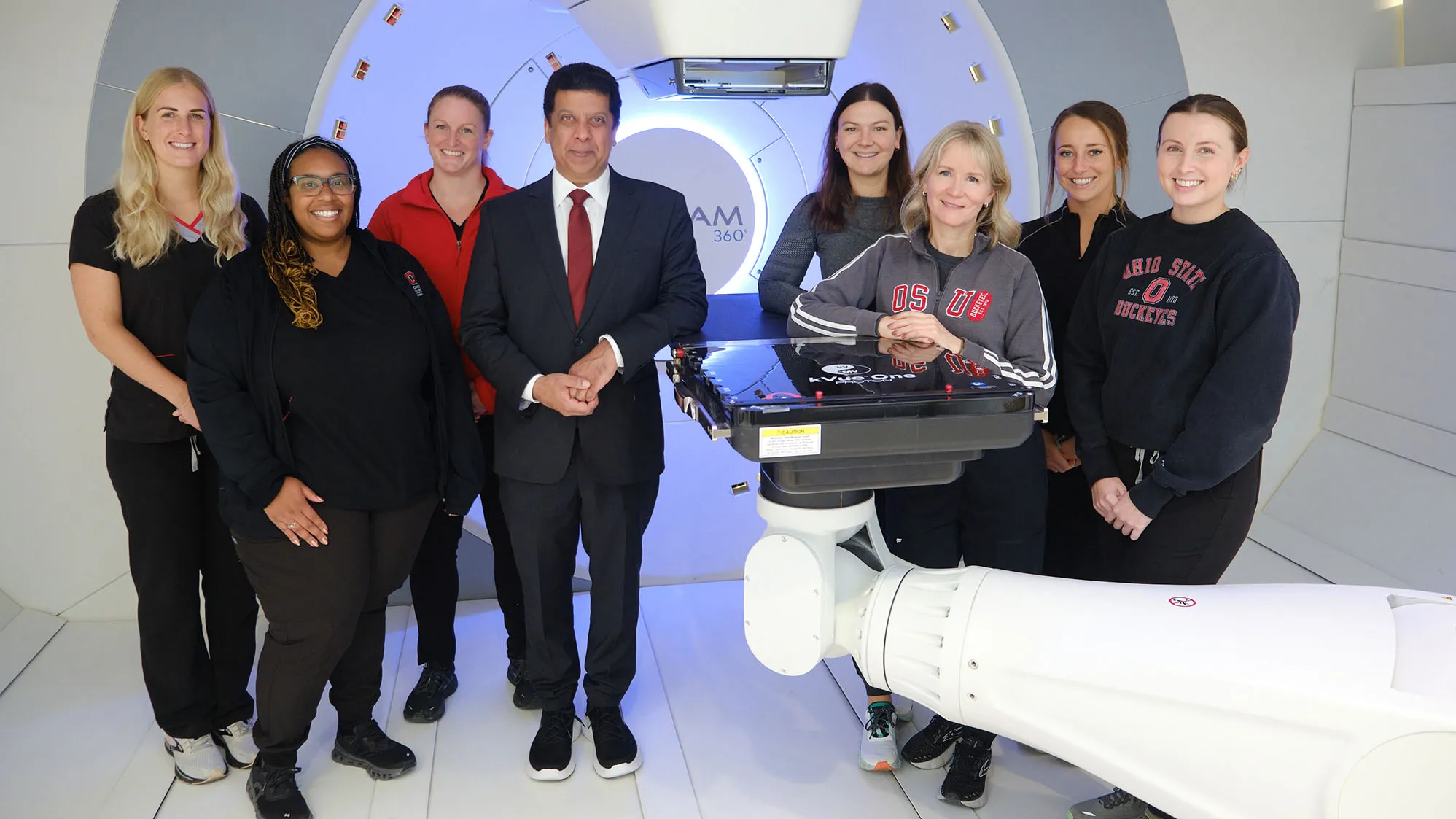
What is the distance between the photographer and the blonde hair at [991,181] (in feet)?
6.09

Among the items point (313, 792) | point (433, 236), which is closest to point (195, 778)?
point (313, 792)

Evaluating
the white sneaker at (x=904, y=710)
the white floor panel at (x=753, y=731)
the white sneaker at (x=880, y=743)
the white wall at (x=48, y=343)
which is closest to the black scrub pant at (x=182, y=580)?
the white wall at (x=48, y=343)

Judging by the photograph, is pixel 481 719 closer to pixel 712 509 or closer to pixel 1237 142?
pixel 712 509

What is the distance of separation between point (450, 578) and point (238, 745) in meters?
0.55

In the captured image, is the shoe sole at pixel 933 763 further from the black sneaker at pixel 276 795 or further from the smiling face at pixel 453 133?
the smiling face at pixel 453 133

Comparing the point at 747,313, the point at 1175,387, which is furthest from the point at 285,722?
the point at 1175,387

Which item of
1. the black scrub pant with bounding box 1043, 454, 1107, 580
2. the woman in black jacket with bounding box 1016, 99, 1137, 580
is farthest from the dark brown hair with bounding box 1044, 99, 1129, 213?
the black scrub pant with bounding box 1043, 454, 1107, 580

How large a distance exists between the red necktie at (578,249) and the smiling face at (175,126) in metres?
0.72

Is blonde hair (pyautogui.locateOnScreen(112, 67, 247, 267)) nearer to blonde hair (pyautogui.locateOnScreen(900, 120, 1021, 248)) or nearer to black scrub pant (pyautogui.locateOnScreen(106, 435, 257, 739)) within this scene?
black scrub pant (pyautogui.locateOnScreen(106, 435, 257, 739))

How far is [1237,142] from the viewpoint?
5.55ft

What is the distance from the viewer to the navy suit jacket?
6.54 feet

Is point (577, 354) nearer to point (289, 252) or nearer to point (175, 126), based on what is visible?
point (289, 252)

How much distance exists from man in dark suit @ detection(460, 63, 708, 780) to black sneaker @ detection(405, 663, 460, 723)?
329mm

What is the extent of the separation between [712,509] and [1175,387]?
1535 millimetres
